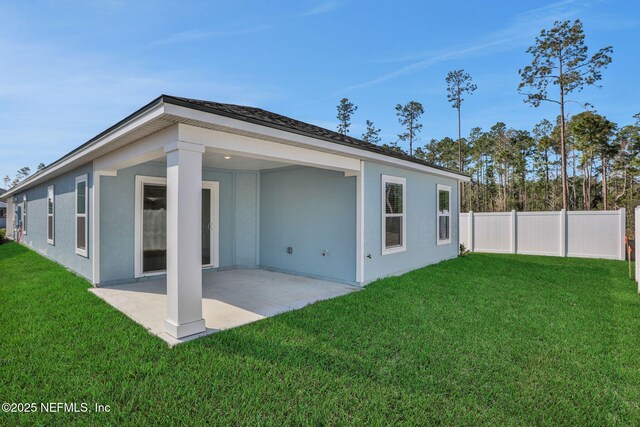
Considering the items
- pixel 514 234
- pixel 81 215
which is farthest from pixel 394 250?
pixel 514 234

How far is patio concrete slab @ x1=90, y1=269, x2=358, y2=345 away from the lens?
4352 millimetres

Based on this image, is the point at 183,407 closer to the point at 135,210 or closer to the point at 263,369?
the point at 263,369

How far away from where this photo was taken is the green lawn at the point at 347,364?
2.37 m

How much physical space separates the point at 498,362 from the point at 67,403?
3835 millimetres

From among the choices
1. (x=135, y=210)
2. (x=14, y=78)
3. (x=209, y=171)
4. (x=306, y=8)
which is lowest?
(x=135, y=210)

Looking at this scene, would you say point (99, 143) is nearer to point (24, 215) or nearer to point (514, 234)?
point (24, 215)

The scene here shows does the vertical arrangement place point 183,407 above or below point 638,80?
below

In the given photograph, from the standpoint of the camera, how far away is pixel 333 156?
5.86 meters

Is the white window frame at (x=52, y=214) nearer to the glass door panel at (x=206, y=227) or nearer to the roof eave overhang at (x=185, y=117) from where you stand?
the roof eave overhang at (x=185, y=117)

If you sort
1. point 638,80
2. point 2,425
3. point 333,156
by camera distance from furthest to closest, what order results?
point 638,80
point 333,156
point 2,425

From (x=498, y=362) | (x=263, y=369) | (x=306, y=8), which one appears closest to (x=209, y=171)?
(x=306, y=8)

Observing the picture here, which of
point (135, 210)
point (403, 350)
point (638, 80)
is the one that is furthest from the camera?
point (638, 80)

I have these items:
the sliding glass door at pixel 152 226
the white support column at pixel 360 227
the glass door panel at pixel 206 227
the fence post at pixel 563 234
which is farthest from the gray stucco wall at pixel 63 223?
the fence post at pixel 563 234

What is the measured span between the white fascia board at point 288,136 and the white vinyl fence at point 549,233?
6.40m
